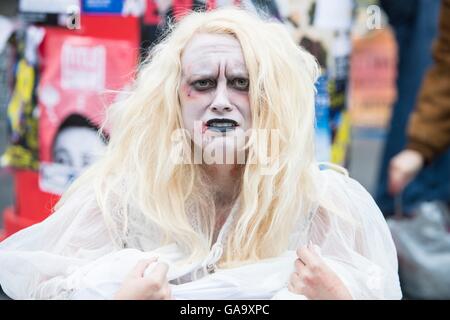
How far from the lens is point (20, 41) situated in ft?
9.09

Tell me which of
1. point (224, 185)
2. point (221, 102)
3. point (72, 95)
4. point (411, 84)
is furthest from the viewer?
point (411, 84)

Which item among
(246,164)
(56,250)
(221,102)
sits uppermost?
(221,102)

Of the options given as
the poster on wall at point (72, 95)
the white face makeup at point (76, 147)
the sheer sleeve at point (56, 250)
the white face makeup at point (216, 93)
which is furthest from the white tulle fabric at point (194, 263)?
the white face makeup at point (76, 147)

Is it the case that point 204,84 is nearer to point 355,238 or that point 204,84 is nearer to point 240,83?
point 240,83

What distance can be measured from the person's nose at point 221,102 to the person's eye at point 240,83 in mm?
27

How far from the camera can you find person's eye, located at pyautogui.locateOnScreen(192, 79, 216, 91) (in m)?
1.63

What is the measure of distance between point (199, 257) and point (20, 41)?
1.48 metres

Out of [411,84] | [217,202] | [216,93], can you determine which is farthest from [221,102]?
[411,84]

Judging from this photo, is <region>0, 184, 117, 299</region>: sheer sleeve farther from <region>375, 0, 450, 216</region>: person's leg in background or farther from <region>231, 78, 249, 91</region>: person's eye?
<region>375, 0, 450, 216</region>: person's leg in background

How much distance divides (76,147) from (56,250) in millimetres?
918

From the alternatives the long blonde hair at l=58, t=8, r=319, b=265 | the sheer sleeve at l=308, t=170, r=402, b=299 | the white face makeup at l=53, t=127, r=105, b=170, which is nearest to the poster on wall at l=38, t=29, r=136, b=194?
the white face makeup at l=53, t=127, r=105, b=170

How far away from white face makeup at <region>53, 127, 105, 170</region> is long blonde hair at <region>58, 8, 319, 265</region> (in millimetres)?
768

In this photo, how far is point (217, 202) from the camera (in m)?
1.75

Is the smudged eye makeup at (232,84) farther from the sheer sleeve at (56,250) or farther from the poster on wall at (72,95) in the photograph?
the poster on wall at (72,95)
